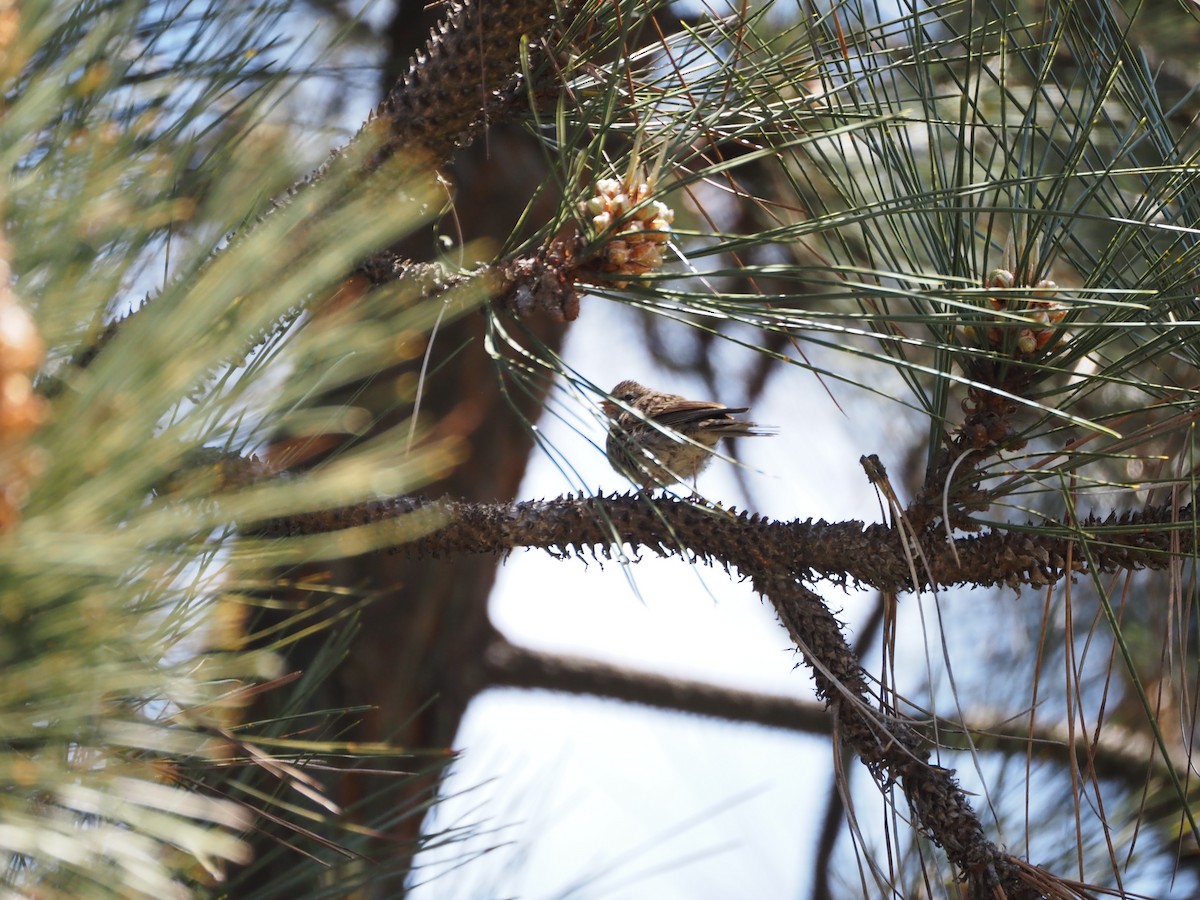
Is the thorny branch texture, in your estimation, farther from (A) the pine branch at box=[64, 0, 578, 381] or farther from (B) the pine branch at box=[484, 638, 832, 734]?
(B) the pine branch at box=[484, 638, 832, 734]

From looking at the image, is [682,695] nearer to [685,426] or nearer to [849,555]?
[685,426]

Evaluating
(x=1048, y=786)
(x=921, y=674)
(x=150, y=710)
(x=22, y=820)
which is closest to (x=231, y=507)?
(x=22, y=820)

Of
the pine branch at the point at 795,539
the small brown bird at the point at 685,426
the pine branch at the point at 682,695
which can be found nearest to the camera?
the pine branch at the point at 795,539

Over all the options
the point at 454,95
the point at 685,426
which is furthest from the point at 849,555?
the point at 685,426

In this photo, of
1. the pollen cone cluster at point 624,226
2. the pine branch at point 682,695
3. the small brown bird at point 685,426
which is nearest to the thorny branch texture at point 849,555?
the pollen cone cluster at point 624,226

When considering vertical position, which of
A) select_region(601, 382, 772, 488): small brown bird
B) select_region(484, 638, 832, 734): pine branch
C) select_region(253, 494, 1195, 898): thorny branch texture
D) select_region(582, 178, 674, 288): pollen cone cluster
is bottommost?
select_region(253, 494, 1195, 898): thorny branch texture

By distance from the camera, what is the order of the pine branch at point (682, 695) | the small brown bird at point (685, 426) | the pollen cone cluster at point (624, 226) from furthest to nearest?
the pine branch at point (682, 695) < the small brown bird at point (685, 426) < the pollen cone cluster at point (624, 226)

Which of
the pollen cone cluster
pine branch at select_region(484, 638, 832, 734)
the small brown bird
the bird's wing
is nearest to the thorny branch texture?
the pollen cone cluster

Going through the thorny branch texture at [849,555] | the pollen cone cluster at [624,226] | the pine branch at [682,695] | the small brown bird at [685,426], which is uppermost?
the small brown bird at [685,426]

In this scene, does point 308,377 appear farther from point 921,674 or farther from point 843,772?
point 921,674

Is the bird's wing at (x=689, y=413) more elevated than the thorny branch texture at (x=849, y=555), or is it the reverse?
the bird's wing at (x=689, y=413)

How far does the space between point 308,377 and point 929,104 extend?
842 mm

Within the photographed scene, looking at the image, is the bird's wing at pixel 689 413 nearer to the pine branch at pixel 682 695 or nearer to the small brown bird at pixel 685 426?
the small brown bird at pixel 685 426

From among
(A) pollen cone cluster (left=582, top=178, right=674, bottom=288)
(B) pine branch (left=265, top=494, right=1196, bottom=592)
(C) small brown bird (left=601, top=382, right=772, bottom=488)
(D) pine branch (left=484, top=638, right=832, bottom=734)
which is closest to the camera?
(A) pollen cone cluster (left=582, top=178, right=674, bottom=288)
